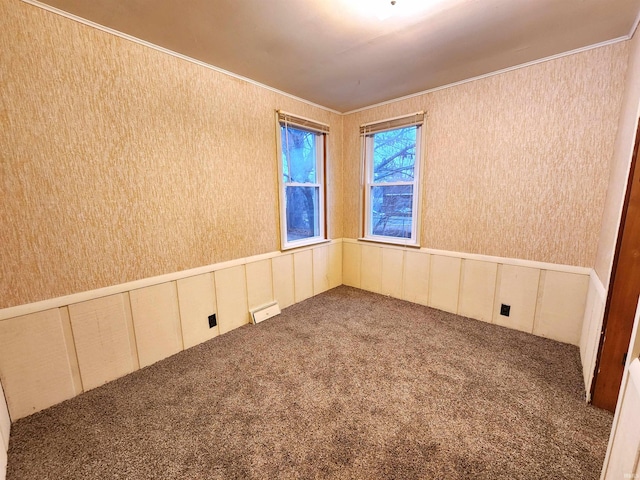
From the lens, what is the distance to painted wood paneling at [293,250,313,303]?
3.08 meters

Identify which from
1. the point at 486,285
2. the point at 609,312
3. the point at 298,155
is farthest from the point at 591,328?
the point at 298,155

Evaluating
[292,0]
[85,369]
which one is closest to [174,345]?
[85,369]

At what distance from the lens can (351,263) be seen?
361 cm

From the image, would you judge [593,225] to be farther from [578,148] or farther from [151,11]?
[151,11]

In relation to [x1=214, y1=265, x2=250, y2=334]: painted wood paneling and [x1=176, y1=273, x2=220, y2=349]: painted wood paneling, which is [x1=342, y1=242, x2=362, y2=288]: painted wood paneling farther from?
[x1=176, y1=273, x2=220, y2=349]: painted wood paneling

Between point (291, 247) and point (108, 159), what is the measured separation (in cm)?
174

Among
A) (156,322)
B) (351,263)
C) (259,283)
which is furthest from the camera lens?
(351,263)

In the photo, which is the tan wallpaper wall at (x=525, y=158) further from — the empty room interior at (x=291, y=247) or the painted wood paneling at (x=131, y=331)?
the painted wood paneling at (x=131, y=331)

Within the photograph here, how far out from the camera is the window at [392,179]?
292cm

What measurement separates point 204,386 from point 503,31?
3.02m

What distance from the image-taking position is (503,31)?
5.58 ft

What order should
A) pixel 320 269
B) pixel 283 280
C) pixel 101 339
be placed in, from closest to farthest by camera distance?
pixel 101 339
pixel 283 280
pixel 320 269

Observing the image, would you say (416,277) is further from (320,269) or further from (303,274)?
(303,274)

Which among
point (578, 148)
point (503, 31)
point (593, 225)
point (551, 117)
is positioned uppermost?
point (503, 31)
